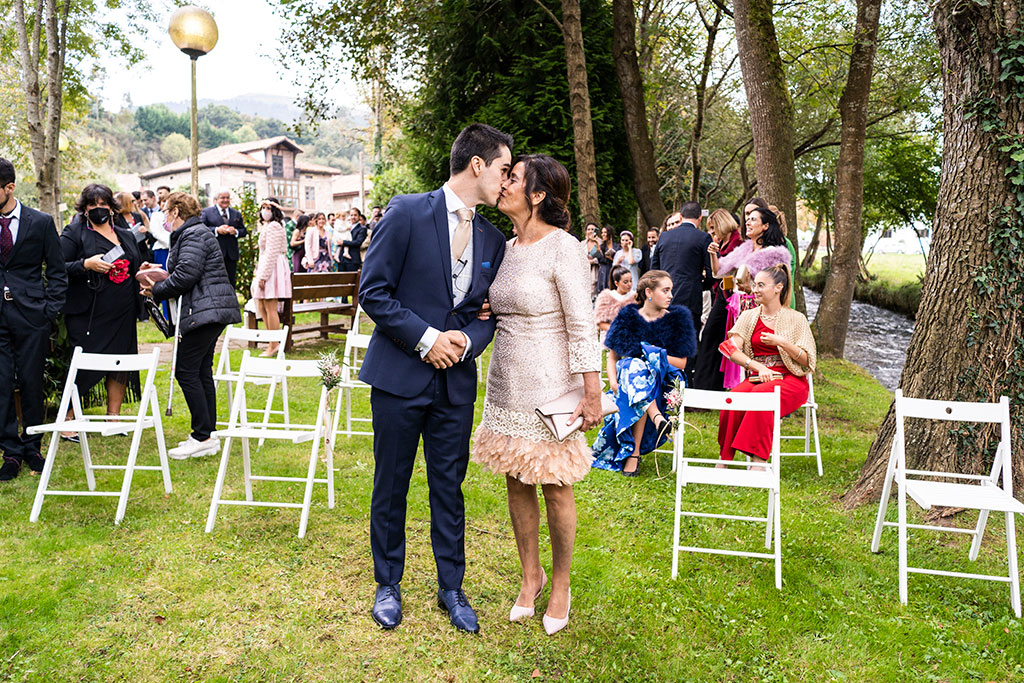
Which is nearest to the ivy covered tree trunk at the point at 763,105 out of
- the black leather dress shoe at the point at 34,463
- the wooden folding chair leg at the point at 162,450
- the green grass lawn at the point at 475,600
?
the green grass lawn at the point at 475,600

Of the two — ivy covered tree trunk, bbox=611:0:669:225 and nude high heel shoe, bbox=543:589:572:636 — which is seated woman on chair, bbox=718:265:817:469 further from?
ivy covered tree trunk, bbox=611:0:669:225

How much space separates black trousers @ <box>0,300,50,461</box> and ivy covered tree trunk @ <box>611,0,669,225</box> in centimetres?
967

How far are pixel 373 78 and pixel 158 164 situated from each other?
107305mm

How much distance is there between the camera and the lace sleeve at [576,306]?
3.25m

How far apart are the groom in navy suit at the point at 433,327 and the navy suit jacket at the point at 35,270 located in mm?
3395

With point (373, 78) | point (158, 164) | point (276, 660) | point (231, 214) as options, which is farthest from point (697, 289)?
point (158, 164)

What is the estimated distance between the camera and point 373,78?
47.4 feet

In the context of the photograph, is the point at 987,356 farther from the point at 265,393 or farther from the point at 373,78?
the point at 373,78

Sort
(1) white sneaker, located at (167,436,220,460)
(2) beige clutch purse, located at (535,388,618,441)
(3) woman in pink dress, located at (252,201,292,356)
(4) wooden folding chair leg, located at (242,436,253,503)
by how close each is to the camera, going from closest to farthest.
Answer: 1. (2) beige clutch purse, located at (535,388,618,441)
2. (4) wooden folding chair leg, located at (242,436,253,503)
3. (1) white sneaker, located at (167,436,220,460)
4. (3) woman in pink dress, located at (252,201,292,356)

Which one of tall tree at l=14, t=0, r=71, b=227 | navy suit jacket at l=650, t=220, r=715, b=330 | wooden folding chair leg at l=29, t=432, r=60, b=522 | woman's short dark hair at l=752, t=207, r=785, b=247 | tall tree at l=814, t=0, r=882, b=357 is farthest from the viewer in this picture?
tall tree at l=814, t=0, r=882, b=357

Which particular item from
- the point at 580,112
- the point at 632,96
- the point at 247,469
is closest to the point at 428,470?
the point at 247,469

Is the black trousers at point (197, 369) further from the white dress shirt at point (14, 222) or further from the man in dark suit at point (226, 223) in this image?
the man in dark suit at point (226, 223)

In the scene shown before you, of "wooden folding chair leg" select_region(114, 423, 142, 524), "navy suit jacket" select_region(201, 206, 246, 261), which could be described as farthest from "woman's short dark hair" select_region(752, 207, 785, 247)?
"navy suit jacket" select_region(201, 206, 246, 261)

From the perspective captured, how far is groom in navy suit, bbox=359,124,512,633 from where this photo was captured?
10.5 ft
